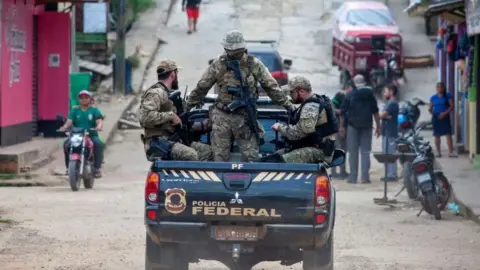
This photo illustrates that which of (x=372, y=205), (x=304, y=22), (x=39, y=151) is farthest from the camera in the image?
(x=304, y=22)

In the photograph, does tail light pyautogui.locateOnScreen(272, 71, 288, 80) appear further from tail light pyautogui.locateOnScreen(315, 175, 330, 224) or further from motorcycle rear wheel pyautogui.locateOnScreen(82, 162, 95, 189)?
tail light pyautogui.locateOnScreen(315, 175, 330, 224)

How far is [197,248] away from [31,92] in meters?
15.9

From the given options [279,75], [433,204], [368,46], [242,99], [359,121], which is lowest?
[433,204]

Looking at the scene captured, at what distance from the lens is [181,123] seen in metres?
11.1

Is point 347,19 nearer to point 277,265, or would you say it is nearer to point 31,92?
point 31,92

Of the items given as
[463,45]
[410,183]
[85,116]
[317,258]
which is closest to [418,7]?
[463,45]

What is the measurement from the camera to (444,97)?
23719mm

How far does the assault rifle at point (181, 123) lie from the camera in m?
11.1

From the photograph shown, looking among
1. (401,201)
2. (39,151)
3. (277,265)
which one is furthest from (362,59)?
(277,265)

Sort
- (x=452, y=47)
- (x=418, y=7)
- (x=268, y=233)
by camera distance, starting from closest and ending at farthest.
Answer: (x=268, y=233) → (x=452, y=47) → (x=418, y=7)

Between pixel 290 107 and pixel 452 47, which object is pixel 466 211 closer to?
pixel 290 107

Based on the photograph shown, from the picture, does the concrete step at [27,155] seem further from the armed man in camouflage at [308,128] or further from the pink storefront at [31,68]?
the armed man in camouflage at [308,128]

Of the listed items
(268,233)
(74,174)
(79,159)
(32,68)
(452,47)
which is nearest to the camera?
(268,233)

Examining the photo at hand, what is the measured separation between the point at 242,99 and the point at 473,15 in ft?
32.4
